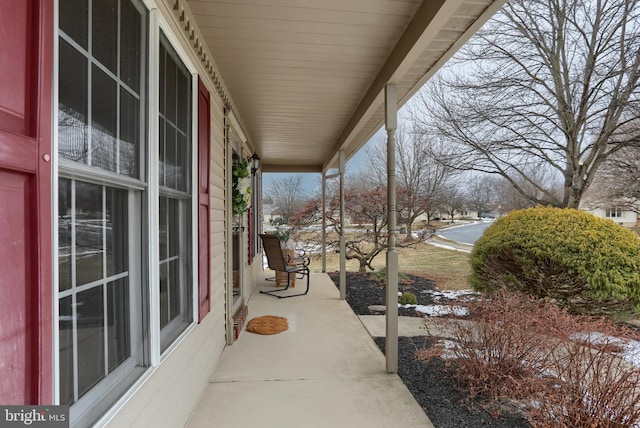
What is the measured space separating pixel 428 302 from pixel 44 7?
548cm

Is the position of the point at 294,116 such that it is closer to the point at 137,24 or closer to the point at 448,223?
the point at 137,24

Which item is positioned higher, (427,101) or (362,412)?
(427,101)

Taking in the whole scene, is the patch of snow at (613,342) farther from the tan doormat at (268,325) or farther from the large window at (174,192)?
the tan doormat at (268,325)

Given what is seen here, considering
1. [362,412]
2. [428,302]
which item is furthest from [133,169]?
[428,302]

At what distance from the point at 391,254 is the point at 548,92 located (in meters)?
5.33

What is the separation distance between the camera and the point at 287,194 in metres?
11.3

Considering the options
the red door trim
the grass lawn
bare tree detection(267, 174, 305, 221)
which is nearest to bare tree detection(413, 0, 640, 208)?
the grass lawn

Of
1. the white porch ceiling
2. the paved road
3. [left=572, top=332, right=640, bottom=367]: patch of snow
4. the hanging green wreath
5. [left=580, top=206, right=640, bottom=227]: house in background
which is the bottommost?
[left=572, top=332, right=640, bottom=367]: patch of snow

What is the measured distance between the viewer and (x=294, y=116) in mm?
4188

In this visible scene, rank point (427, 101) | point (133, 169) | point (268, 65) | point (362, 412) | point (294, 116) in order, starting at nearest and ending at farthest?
point (133, 169), point (362, 412), point (268, 65), point (294, 116), point (427, 101)

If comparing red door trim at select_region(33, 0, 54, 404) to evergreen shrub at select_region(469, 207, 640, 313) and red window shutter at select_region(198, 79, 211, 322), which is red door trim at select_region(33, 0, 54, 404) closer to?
red window shutter at select_region(198, 79, 211, 322)

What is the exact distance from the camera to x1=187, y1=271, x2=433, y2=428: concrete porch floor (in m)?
2.09

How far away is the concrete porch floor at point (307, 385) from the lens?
209cm

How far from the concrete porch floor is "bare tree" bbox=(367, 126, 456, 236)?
5.08 m
